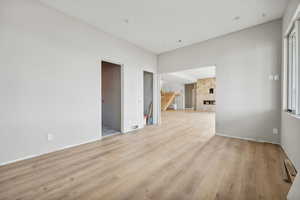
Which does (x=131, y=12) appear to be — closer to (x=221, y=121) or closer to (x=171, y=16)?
(x=171, y=16)

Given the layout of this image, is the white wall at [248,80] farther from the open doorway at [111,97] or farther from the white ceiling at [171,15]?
the open doorway at [111,97]

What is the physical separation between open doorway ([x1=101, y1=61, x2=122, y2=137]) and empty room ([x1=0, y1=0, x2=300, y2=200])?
185 millimetres

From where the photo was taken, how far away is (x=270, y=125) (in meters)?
3.07

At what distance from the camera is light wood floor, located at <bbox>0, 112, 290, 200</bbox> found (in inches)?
56.8

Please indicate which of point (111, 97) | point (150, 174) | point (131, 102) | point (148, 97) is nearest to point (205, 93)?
point (148, 97)

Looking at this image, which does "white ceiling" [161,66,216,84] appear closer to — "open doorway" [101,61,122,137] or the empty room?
the empty room

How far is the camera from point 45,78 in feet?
8.26

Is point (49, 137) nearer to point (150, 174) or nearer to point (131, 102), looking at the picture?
point (150, 174)

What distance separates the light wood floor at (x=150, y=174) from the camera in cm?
144

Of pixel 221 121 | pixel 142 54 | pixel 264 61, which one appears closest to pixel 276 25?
pixel 264 61

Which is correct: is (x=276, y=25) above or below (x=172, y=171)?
above

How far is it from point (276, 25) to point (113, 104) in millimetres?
4895

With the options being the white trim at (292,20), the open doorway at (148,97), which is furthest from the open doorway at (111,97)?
the white trim at (292,20)

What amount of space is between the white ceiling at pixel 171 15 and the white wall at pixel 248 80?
1.12 feet
